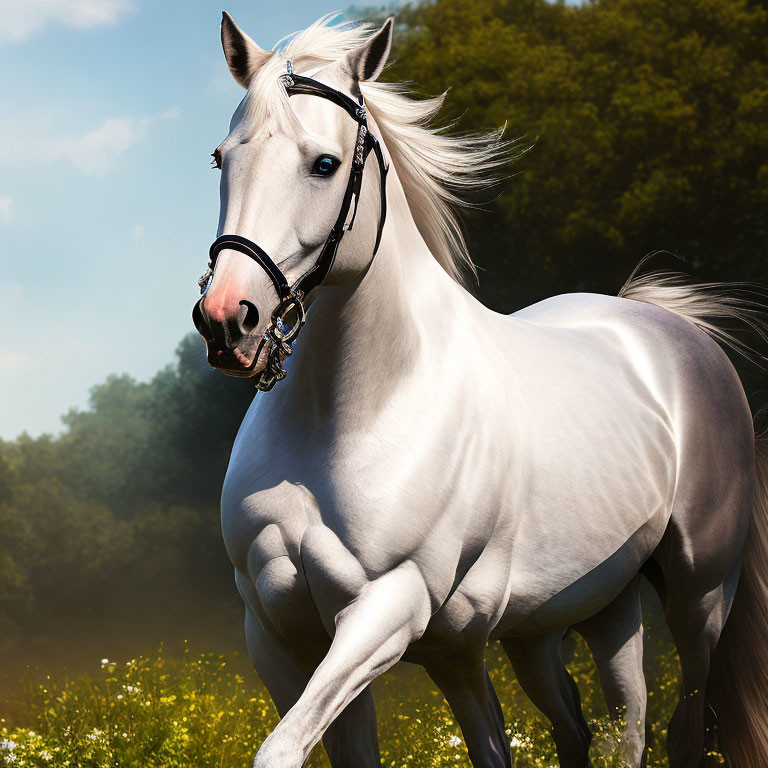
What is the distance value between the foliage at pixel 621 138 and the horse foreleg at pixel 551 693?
210 inches

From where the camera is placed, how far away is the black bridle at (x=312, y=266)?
7.75 feet

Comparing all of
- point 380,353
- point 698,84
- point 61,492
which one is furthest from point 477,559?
point 61,492

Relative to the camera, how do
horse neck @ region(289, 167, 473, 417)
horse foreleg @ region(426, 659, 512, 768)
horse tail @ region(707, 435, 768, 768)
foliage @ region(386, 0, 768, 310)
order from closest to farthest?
horse neck @ region(289, 167, 473, 417)
horse foreleg @ region(426, 659, 512, 768)
horse tail @ region(707, 435, 768, 768)
foliage @ region(386, 0, 768, 310)

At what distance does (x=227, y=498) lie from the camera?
115 inches

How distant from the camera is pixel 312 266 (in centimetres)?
252

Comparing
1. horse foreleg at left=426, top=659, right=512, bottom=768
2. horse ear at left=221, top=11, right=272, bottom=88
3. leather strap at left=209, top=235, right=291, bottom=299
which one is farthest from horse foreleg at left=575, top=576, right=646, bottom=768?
horse ear at left=221, top=11, right=272, bottom=88

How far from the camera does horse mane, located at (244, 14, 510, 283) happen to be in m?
2.92

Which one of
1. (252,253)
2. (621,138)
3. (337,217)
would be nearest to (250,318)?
(252,253)

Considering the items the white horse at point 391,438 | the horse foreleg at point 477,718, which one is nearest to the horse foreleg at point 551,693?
the white horse at point 391,438

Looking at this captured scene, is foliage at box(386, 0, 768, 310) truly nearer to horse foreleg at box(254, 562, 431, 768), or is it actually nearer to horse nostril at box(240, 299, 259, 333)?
horse foreleg at box(254, 562, 431, 768)

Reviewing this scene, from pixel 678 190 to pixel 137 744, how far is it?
6.35m

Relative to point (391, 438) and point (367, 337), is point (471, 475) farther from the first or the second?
point (367, 337)

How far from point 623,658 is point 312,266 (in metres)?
2.44

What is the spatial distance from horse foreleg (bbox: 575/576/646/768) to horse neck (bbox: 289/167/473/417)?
178 cm
